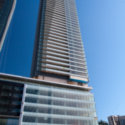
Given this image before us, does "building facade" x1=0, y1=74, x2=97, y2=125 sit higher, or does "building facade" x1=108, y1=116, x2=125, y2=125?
"building facade" x1=0, y1=74, x2=97, y2=125

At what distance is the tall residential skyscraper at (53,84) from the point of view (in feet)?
154

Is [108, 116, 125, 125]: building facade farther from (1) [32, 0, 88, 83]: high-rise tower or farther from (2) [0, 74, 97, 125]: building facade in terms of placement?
(1) [32, 0, 88, 83]: high-rise tower

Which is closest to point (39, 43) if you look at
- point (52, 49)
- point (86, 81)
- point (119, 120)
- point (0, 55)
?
point (52, 49)

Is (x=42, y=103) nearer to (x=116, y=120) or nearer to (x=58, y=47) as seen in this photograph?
(x=58, y=47)

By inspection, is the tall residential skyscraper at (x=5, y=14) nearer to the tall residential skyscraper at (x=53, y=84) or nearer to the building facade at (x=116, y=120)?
the tall residential skyscraper at (x=53, y=84)

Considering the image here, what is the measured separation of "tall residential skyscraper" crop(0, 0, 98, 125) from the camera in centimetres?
4691

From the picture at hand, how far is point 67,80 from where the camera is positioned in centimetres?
6844

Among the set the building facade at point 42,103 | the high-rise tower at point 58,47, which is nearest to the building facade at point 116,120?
the building facade at point 42,103

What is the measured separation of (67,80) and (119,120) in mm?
39842

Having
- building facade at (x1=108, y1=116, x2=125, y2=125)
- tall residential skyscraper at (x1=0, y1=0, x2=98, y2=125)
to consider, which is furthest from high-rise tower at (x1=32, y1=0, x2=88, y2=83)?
building facade at (x1=108, y1=116, x2=125, y2=125)

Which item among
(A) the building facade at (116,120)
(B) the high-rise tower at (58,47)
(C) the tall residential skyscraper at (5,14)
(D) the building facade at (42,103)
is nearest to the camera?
(D) the building facade at (42,103)

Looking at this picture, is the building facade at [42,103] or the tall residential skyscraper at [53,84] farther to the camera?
the tall residential skyscraper at [53,84]

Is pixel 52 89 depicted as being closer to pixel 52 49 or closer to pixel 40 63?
pixel 40 63

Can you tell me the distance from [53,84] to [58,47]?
2331 centimetres
